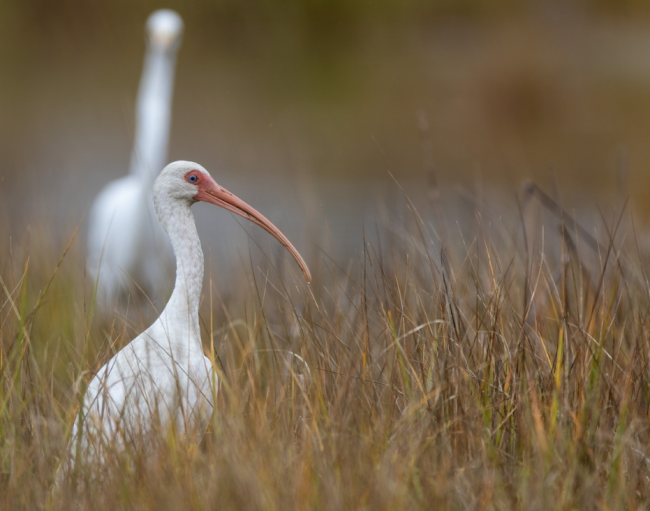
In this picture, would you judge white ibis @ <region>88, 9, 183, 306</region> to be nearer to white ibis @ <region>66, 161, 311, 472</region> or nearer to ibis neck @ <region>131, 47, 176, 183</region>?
ibis neck @ <region>131, 47, 176, 183</region>

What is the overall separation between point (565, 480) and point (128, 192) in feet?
14.6

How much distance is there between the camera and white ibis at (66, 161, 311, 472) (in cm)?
266

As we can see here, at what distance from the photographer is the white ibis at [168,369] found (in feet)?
8.72

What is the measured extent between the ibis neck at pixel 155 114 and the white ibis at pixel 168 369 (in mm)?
2531

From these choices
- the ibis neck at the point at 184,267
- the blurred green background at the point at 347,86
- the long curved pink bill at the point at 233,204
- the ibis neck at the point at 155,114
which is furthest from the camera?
the blurred green background at the point at 347,86

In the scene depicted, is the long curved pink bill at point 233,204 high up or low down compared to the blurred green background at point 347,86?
down

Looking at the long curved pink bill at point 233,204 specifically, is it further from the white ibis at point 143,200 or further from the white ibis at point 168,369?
the white ibis at point 143,200

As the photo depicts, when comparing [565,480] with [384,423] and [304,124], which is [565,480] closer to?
[384,423]

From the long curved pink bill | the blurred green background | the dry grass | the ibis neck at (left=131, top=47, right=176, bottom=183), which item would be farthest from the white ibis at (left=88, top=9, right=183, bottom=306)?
the blurred green background

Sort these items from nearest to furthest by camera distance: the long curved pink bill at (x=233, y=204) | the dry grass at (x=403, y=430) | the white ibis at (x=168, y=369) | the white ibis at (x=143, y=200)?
the dry grass at (x=403, y=430), the white ibis at (x=168, y=369), the long curved pink bill at (x=233, y=204), the white ibis at (x=143, y=200)

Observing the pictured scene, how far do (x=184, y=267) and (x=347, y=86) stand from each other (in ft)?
48.1

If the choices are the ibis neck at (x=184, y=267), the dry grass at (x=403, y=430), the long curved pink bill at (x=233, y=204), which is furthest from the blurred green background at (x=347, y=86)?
the dry grass at (x=403, y=430)

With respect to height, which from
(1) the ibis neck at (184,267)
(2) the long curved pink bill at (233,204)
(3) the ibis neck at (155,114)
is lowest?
(1) the ibis neck at (184,267)

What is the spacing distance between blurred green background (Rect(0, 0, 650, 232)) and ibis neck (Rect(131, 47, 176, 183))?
5.33m
